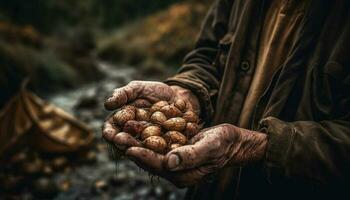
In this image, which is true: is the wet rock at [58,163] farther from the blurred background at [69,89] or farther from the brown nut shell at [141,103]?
the brown nut shell at [141,103]

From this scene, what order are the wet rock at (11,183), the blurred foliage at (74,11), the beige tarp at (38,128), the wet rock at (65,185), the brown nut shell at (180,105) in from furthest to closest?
the blurred foliage at (74,11), the beige tarp at (38,128), the wet rock at (65,185), the wet rock at (11,183), the brown nut shell at (180,105)

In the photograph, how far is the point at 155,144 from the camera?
6.42ft

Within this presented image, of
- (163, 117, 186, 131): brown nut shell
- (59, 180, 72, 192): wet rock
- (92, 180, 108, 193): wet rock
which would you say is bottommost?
(92, 180, 108, 193): wet rock

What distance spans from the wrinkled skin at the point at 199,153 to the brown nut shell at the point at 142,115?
226mm

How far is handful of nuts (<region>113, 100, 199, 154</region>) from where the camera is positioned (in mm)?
2014

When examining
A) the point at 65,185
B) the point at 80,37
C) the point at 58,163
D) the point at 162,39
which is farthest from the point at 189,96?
the point at 80,37

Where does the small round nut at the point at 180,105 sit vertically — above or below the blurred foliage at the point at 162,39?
below

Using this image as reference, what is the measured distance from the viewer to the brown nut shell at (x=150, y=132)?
6.80 feet

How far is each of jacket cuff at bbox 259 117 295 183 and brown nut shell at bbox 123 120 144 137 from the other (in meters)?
0.69

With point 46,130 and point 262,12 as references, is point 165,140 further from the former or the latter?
point 46,130

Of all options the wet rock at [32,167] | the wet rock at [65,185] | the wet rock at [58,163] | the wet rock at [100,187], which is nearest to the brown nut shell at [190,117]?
the wet rock at [100,187]

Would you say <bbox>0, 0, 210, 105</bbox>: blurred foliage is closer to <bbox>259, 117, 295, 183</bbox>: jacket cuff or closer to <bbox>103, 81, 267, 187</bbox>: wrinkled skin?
<bbox>103, 81, 267, 187</bbox>: wrinkled skin

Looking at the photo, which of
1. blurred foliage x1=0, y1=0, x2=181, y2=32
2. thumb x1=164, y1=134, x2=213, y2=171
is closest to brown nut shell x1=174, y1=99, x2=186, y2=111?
thumb x1=164, y1=134, x2=213, y2=171

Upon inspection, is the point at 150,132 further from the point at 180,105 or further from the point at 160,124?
the point at 180,105
